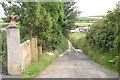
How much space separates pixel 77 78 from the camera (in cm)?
786

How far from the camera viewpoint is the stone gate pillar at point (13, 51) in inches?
320

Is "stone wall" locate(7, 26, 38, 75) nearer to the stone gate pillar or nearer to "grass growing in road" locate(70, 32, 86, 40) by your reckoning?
A: the stone gate pillar

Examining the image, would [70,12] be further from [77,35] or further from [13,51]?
[13,51]

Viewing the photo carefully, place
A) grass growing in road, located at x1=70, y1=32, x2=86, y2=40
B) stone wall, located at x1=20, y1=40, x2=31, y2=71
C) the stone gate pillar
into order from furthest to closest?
grass growing in road, located at x1=70, y1=32, x2=86, y2=40 → stone wall, located at x1=20, y1=40, x2=31, y2=71 → the stone gate pillar

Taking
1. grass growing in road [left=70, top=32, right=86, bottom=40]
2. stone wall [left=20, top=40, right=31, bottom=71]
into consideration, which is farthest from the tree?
stone wall [left=20, top=40, right=31, bottom=71]

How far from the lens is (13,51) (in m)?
8.19

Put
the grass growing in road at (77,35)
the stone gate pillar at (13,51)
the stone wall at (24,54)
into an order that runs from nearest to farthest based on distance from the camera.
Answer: the stone gate pillar at (13,51) → the stone wall at (24,54) → the grass growing in road at (77,35)

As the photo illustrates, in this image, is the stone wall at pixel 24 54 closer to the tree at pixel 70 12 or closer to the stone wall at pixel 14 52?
the stone wall at pixel 14 52

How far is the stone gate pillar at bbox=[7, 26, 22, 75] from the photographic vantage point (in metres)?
8.13

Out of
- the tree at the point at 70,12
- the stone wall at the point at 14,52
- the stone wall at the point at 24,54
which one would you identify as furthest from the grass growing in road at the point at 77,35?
the stone wall at the point at 14,52

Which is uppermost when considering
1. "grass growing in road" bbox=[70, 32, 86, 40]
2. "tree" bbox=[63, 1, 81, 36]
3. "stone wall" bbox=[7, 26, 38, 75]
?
"tree" bbox=[63, 1, 81, 36]

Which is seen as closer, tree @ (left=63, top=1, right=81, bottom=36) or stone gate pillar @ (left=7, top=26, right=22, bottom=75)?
stone gate pillar @ (left=7, top=26, right=22, bottom=75)

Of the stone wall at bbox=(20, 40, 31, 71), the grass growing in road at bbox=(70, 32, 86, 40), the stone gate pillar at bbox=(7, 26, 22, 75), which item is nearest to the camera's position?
the stone gate pillar at bbox=(7, 26, 22, 75)

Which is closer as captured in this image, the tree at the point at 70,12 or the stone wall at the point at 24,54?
the stone wall at the point at 24,54
